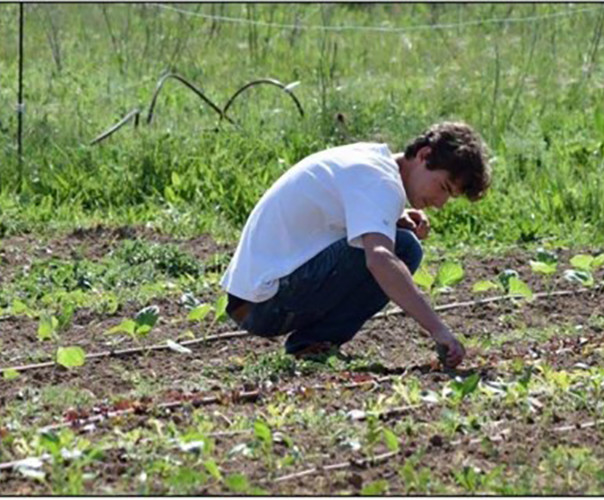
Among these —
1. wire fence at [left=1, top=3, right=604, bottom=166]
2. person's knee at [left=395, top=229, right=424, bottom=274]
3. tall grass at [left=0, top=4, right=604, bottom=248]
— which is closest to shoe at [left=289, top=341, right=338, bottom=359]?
person's knee at [left=395, top=229, right=424, bottom=274]

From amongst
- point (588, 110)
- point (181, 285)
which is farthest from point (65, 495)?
point (588, 110)

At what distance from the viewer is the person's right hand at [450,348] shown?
5594 mm

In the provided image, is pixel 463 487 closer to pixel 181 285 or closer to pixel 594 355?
pixel 594 355

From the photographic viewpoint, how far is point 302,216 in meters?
6.00

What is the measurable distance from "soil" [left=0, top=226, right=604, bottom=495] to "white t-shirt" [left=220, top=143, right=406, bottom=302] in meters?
0.34

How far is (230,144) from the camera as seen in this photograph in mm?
9727

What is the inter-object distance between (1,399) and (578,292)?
9.56 ft

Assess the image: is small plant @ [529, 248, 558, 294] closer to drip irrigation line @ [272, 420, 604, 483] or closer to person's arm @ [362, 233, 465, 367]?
person's arm @ [362, 233, 465, 367]

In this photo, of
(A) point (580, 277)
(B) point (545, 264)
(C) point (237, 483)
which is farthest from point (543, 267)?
(C) point (237, 483)

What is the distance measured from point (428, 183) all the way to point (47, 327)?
158 cm

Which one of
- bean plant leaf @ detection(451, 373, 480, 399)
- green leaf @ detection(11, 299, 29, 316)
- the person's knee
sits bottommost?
green leaf @ detection(11, 299, 29, 316)

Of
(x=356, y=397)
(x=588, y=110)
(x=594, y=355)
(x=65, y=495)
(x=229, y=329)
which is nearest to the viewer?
(x=65, y=495)

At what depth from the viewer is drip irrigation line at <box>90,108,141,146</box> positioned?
32.1 feet

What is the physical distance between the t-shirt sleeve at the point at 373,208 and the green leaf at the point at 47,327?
133cm
